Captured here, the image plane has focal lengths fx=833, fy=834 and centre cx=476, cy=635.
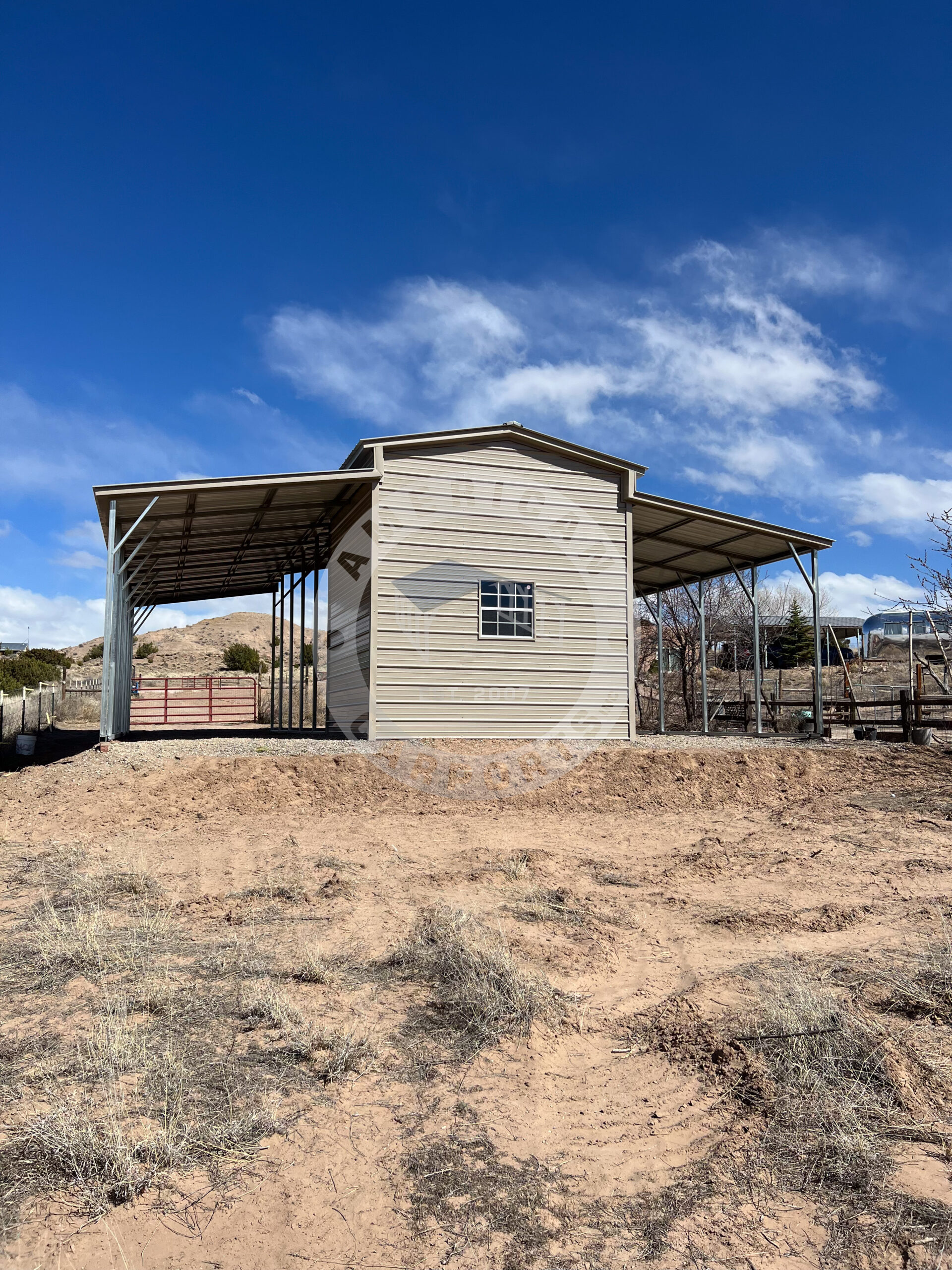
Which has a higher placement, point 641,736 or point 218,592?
point 218,592

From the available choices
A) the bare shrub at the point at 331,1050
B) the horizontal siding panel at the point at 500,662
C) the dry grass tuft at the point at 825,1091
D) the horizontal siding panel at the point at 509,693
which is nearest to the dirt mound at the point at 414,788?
the horizontal siding panel at the point at 509,693

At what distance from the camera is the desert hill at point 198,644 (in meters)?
48.2

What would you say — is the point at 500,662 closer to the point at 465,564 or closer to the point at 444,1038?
the point at 465,564

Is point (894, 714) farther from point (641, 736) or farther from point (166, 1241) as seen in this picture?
point (166, 1241)

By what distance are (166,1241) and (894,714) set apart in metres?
27.5

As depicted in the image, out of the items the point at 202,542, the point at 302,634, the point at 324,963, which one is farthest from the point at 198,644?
the point at 324,963

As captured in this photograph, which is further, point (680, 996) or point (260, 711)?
point (260, 711)

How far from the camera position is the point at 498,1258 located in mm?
2664

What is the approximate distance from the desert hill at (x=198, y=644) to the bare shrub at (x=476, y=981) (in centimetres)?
3760

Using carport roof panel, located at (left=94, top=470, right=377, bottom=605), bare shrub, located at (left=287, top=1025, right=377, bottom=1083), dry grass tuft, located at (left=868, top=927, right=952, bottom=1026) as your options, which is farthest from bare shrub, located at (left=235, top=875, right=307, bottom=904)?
carport roof panel, located at (left=94, top=470, right=377, bottom=605)

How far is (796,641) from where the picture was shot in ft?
137

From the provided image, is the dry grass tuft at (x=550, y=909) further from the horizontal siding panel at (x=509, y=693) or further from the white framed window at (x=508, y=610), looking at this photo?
the white framed window at (x=508, y=610)

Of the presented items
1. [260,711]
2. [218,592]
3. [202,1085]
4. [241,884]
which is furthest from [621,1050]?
[260,711]

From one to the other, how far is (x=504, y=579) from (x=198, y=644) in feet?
179
